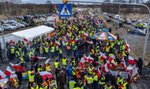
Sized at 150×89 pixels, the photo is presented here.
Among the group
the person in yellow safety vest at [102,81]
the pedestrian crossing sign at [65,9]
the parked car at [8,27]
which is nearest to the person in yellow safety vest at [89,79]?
the person in yellow safety vest at [102,81]

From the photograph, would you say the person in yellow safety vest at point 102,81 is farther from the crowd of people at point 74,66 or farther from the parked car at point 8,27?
the parked car at point 8,27

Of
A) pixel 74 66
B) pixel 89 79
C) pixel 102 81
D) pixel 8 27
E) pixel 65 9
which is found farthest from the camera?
pixel 8 27

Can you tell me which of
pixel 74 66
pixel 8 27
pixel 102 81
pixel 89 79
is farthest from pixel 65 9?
pixel 8 27

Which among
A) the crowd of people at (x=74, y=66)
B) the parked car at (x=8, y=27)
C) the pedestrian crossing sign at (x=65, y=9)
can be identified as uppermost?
the pedestrian crossing sign at (x=65, y=9)

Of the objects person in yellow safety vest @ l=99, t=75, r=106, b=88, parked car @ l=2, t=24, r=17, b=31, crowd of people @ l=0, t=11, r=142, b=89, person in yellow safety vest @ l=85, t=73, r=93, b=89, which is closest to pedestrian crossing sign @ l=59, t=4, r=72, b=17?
crowd of people @ l=0, t=11, r=142, b=89

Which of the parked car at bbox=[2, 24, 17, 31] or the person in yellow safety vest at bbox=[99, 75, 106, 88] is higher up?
the person in yellow safety vest at bbox=[99, 75, 106, 88]

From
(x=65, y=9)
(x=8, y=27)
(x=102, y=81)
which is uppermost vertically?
(x=65, y=9)

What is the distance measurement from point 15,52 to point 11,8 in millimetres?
66889

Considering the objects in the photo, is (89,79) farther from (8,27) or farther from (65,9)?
(8,27)

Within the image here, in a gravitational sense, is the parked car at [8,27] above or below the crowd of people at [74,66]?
below

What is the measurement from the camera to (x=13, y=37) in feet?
89.1

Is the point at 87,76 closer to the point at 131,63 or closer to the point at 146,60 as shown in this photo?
the point at 131,63

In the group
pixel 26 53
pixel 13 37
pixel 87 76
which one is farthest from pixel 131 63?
pixel 13 37

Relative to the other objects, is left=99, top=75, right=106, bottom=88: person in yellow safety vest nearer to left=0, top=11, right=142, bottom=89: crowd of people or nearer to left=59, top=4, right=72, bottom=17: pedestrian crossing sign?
left=0, top=11, right=142, bottom=89: crowd of people
